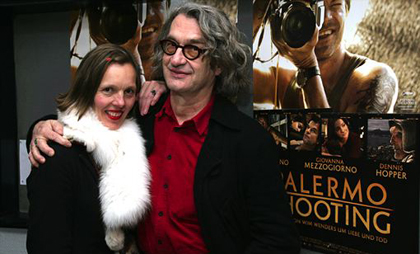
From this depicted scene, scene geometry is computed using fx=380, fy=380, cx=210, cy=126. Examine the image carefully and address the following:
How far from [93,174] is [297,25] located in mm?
999

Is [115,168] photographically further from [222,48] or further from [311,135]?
[311,135]

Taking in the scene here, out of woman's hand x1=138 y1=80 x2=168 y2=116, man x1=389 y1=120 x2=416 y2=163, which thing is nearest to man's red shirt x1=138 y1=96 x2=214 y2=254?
woman's hand x1=138 y1=80 x2=168 y2=116

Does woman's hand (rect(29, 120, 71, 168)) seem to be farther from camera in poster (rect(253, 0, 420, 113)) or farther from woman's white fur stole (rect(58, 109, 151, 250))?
camera in poster (rect(253, 0, 420, 113))

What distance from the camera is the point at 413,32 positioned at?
130 centimetres

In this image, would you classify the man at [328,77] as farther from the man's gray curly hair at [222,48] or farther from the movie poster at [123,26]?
the movie poster at [123,26]

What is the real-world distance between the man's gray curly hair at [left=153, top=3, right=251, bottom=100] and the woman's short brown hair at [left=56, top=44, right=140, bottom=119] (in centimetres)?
29

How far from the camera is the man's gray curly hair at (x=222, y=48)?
147 centimetres

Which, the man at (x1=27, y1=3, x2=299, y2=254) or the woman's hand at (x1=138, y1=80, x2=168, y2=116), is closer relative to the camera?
the man at (x1=27, y1=3, x2=299, y2=254)

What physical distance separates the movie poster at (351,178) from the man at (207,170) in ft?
0.61

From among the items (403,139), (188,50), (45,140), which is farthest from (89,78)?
(403,139)

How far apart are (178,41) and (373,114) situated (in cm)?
77

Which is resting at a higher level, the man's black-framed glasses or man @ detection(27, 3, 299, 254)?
the man's black-framed glasses

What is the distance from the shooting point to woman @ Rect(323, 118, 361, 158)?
1439 mm

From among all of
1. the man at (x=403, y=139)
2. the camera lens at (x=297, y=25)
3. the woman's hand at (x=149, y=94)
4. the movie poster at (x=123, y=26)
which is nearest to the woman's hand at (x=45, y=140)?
the woman's hand at (x=149, y=94)
